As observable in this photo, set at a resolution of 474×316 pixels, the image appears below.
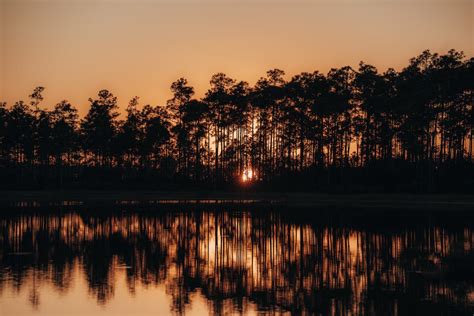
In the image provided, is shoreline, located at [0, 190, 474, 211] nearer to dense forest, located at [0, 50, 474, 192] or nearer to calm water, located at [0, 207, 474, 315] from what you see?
dense forest, located at [0, 50, 474, 192]

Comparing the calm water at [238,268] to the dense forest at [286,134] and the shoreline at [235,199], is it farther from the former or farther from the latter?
the dense forest at [286,134]

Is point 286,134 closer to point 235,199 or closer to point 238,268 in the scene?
point 235,199

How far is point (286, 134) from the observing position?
108m

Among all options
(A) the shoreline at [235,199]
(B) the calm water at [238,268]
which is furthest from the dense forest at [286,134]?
(B) the calm water at [238,268]

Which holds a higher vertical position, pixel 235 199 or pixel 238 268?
pixel 235 199

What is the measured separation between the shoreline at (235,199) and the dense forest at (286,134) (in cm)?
416

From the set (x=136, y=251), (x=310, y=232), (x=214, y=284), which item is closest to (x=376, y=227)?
(x=310, y=232)

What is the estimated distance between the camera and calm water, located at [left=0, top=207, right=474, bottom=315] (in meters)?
17.7

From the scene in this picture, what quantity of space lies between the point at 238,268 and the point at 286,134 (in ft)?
280

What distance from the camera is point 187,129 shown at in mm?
109438

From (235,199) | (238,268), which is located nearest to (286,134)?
(235,199)

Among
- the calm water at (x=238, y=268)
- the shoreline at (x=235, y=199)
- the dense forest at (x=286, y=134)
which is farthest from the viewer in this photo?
the dense forest at (x=286, y=134)

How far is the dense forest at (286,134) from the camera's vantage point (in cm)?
8325

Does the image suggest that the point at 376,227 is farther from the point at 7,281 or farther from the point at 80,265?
the point at 7,281
